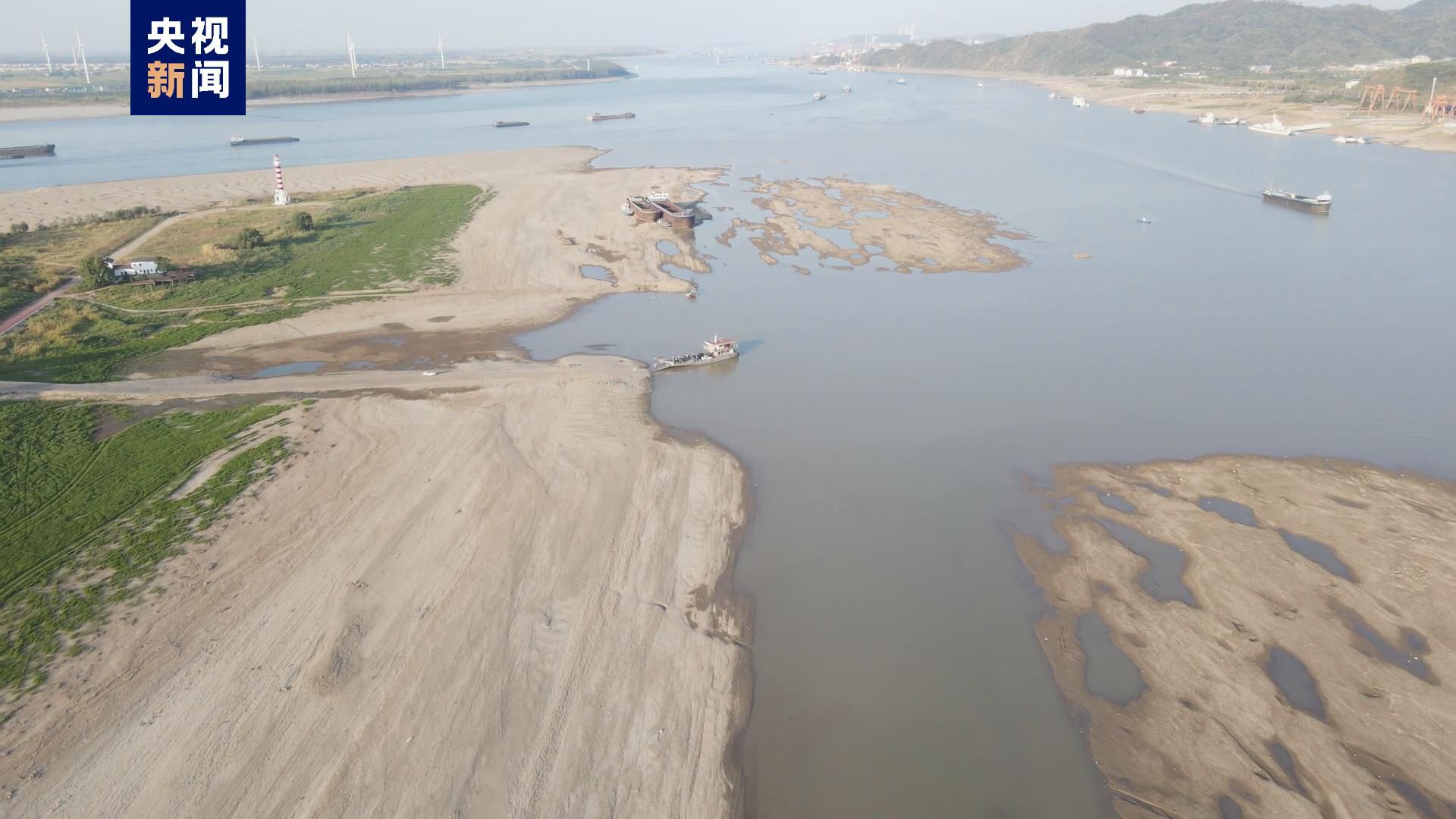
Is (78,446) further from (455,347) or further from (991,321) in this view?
(991,321)

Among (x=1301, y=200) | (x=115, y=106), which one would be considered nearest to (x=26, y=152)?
(x=115, y=106)

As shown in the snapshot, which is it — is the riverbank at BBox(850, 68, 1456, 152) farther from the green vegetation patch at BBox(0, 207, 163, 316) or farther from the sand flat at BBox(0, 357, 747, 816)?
the green vegetation patch at BBox(0, 207, 163, 316)

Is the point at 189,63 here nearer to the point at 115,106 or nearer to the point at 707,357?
the point at 707,357

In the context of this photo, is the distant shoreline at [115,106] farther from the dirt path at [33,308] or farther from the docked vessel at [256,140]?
the dirt path at [33,308]

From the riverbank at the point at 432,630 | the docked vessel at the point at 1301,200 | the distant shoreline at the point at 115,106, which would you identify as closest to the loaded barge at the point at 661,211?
the riverbank at the point at 432,630

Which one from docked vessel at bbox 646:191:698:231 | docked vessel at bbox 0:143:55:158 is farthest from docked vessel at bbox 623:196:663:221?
docked vessel at bbox 0:143:55:158

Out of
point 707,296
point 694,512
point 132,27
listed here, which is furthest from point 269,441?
point 132,27
